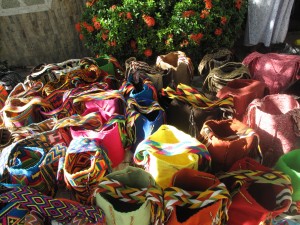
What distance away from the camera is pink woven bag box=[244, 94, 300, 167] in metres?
1.84

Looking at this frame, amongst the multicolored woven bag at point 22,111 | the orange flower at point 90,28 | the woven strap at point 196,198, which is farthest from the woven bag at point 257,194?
the orange flower at point 90,28

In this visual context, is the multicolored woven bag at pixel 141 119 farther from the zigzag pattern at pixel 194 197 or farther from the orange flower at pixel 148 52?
the orange flower at pixel 148 52

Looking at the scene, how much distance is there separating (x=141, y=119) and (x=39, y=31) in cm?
219

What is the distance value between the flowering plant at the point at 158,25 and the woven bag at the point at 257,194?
5.55 feet

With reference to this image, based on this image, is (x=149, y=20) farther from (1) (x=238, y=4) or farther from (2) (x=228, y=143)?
(2) (x=228, y=143)

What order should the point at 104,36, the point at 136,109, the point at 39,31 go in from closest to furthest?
the point at 136,109, the point at 104,36, the point at 39,31

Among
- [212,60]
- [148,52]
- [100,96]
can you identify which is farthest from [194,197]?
[148,52]

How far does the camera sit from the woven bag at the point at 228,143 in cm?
175

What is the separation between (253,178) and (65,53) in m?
2.93

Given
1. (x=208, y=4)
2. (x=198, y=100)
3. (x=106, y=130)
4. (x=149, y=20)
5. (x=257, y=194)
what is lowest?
(x=257, y=194)

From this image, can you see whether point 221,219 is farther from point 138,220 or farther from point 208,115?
point 208,115

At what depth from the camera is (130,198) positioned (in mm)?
1507

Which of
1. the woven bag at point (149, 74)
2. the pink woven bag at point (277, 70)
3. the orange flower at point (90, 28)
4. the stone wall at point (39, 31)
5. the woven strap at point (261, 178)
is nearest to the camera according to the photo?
the woven strap at point (261, 178)

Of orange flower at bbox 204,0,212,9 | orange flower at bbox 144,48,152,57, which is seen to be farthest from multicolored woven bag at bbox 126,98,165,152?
orange flower at bbox 204,0,212,9
